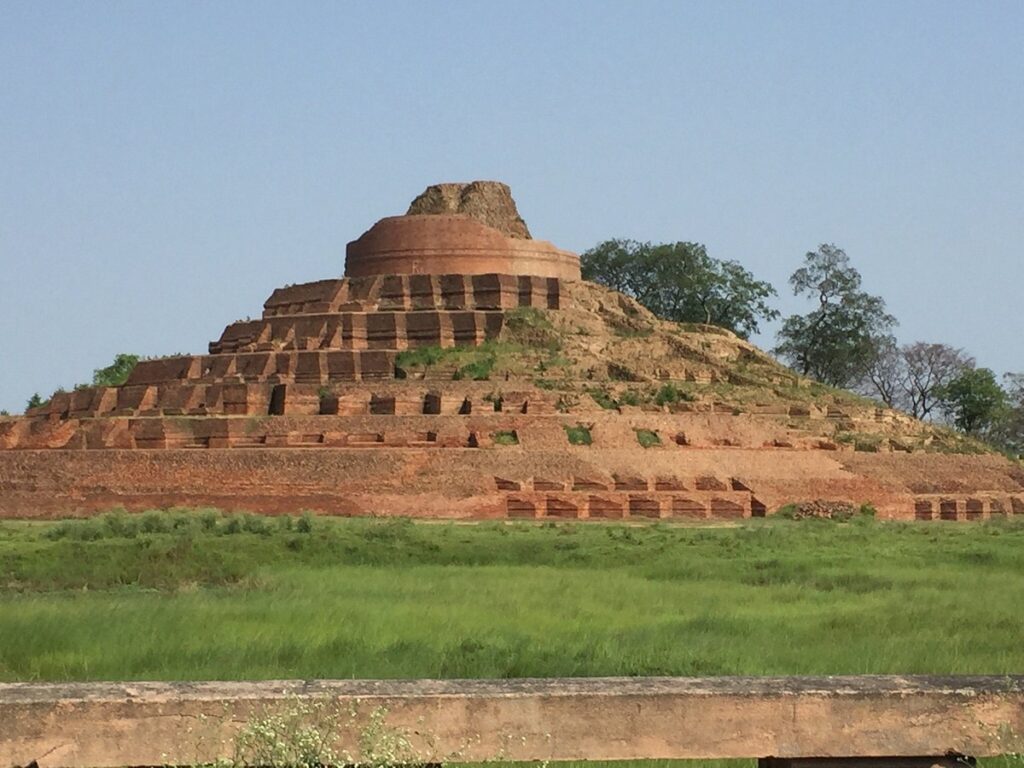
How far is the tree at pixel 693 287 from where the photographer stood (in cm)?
6316

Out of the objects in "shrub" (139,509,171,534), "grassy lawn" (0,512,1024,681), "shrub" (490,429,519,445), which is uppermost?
"shrub" (490,429,519,445)

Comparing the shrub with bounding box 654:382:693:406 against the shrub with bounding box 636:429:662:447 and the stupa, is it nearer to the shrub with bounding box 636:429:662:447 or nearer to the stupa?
the stupa

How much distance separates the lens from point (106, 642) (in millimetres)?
12086

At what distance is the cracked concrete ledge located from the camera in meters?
5.12

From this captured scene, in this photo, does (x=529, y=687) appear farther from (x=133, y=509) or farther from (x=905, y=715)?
(x=133, y=509)

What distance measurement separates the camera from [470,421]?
36.5 meters

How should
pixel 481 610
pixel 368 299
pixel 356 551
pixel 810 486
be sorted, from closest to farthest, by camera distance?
pixel 481 610 < pixel 356 551 < pixel 810 486 < pixel 368 299

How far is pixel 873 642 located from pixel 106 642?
20.8ft

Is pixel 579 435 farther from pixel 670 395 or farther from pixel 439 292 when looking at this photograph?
pixel 439 292

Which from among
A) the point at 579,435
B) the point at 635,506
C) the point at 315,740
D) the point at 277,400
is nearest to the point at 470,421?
the point at 579,435

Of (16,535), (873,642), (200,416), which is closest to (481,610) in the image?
(873,642)

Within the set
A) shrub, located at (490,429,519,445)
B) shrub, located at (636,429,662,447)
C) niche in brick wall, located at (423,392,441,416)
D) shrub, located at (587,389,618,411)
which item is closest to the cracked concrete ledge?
shrub, located at (490,429,519,445)

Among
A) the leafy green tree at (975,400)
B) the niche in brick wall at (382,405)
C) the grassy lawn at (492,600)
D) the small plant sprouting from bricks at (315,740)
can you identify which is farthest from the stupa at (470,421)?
the small plant sprouting from bricks at (315,740)

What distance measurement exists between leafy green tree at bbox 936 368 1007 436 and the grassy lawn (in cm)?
3566
